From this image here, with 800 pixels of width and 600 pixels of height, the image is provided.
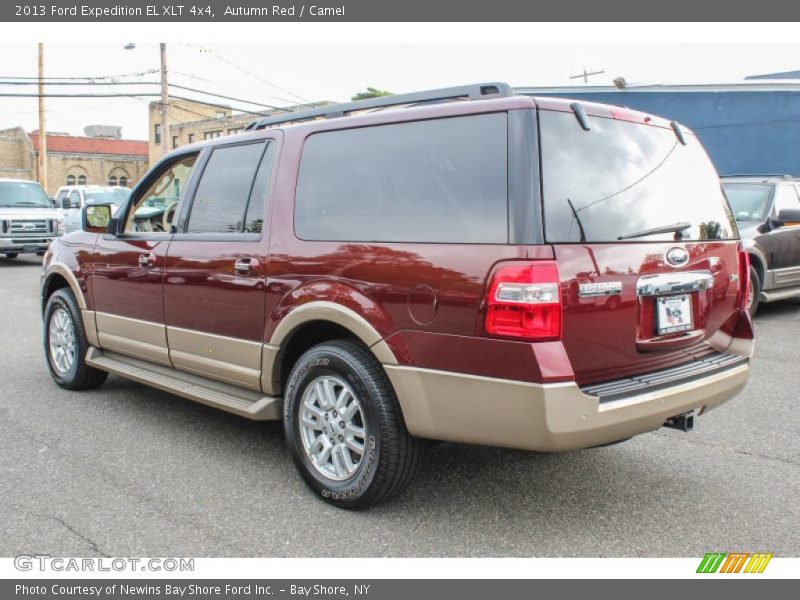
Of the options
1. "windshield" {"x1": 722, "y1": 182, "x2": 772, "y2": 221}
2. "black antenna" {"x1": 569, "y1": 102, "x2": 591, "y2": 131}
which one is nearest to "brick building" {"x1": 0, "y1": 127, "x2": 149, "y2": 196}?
"windshield" {"x1": 722, "y1": 182, "x2": 772, "y2": 221}

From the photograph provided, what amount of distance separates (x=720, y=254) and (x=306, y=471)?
239 centimetres

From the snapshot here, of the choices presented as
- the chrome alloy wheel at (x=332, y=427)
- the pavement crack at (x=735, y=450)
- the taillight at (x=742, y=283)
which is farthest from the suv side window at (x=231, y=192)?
the pavement crack at (x=735, y=450)

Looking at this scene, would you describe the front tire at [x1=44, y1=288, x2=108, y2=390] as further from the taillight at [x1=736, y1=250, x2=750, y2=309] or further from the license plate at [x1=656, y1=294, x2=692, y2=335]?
the taillight at [x1=736, y1=250, x2=750, y2=309]

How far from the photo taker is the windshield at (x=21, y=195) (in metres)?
18.4

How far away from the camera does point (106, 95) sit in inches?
1314

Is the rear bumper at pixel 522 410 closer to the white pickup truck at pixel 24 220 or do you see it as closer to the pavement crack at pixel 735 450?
the pavement crack at pixel 735 450

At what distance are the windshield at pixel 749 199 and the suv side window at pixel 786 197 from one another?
0.36ft

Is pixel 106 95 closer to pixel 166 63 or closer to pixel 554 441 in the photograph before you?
pixel 166 63

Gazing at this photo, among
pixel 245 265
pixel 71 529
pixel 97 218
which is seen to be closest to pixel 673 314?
pixel 245 265

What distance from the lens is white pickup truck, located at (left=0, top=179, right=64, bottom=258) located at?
17.6 metres

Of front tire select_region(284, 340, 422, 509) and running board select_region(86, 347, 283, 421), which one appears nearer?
front tire select_region(284, 340, 422, 509)

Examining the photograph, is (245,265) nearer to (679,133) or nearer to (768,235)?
(679,133)

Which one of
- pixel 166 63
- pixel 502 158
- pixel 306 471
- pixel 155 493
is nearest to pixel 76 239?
pixel 155 493

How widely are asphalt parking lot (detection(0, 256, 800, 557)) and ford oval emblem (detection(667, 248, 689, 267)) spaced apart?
1.21 metres
